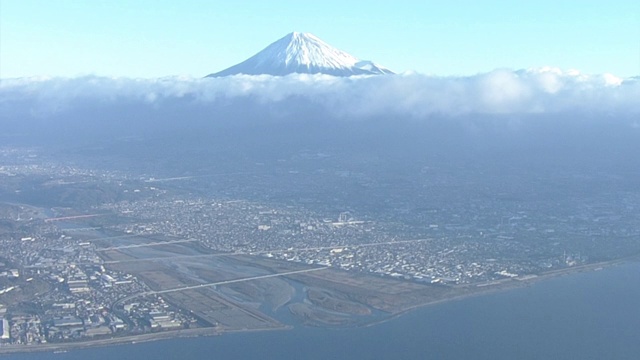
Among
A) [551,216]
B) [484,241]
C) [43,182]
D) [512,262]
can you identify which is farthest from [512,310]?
[43,182]

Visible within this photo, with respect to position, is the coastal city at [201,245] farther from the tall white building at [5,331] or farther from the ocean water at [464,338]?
the ocean water at [464,338]

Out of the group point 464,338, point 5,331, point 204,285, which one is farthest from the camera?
point 204,285

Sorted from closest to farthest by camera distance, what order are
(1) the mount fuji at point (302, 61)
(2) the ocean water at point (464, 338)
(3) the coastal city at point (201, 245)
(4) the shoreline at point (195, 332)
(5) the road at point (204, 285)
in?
(2) the ocean water at point (464, 338)
(4) the shoreline at point (195, 332)
(3) the coastal city at point (201, 245)
(5) the road at point (204, 285)
(1) the mount fuji at point (302, 61)

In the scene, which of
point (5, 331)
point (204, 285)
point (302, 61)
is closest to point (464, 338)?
point (204, 285)

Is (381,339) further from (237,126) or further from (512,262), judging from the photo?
(237,126)

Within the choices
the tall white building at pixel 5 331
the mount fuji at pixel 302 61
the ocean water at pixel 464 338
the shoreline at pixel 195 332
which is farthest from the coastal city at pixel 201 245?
the mount fuji at pixel 302 61

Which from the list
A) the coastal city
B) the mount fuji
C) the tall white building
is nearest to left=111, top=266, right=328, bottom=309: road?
the coastal city

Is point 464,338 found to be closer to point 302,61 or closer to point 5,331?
point 5,331
